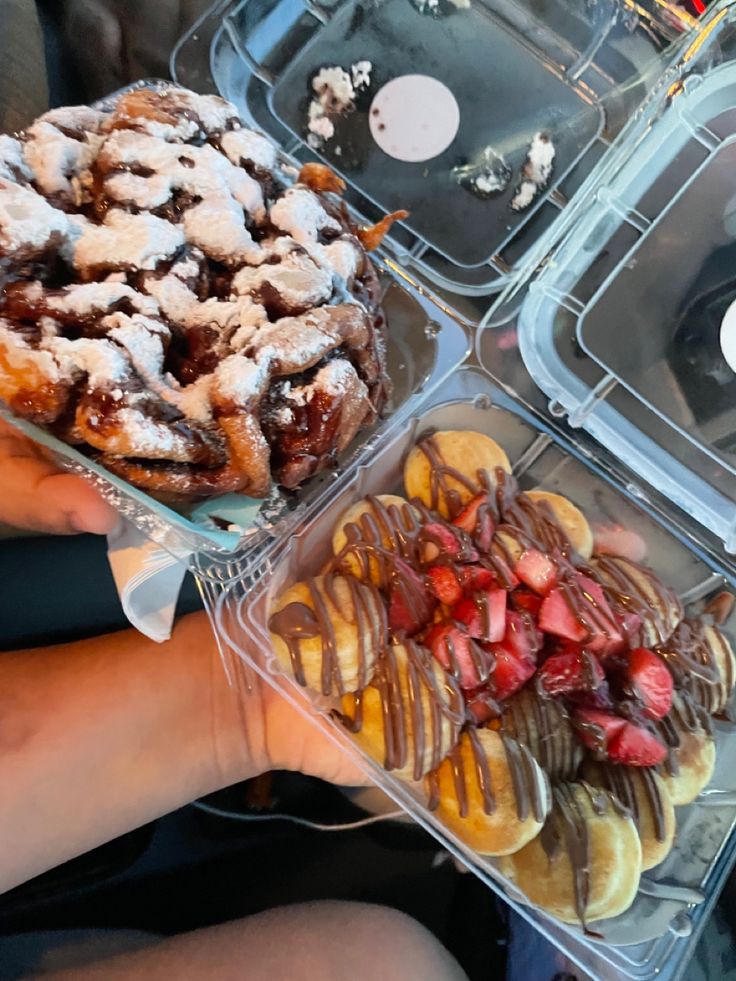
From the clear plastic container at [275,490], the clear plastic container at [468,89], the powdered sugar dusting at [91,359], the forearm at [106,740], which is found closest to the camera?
the powdered sugar dusting at [91,359]

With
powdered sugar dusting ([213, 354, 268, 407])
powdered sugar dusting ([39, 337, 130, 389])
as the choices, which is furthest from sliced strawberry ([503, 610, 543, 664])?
powdered sugar dusting ([39, 337, 130, 389])

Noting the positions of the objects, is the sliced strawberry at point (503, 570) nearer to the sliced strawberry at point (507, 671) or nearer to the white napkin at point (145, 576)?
the sliced strawberry at point (507, 671)

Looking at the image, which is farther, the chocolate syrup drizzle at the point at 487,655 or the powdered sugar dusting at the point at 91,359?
the chocolate syrup drizzle at the point at 487,655

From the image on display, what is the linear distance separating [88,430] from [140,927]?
2.95ft

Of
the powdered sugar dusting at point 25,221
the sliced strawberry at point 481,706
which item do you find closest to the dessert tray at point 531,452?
the sliced strawberry at point 481,706

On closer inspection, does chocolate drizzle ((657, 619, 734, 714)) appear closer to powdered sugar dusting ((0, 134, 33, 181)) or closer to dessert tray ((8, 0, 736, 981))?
dessert tray ((8, 0, 736, 981))

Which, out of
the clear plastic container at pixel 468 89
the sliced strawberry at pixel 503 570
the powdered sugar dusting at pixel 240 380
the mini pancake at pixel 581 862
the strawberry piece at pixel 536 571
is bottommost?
the mini pancake at pixel 581 862

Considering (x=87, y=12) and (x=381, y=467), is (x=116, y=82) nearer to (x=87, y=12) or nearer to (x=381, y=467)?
(x=87, y=12)

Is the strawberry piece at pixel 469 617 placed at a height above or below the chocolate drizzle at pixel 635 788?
above

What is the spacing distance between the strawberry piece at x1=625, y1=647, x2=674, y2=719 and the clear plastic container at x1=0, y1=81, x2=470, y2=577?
445mm

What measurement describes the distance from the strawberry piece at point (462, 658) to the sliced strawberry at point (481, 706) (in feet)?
0.06

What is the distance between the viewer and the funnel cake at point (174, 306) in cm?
71

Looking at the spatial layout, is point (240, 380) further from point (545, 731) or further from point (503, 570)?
point (545, 731)

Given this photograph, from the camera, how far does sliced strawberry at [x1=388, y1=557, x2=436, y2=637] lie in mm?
946
